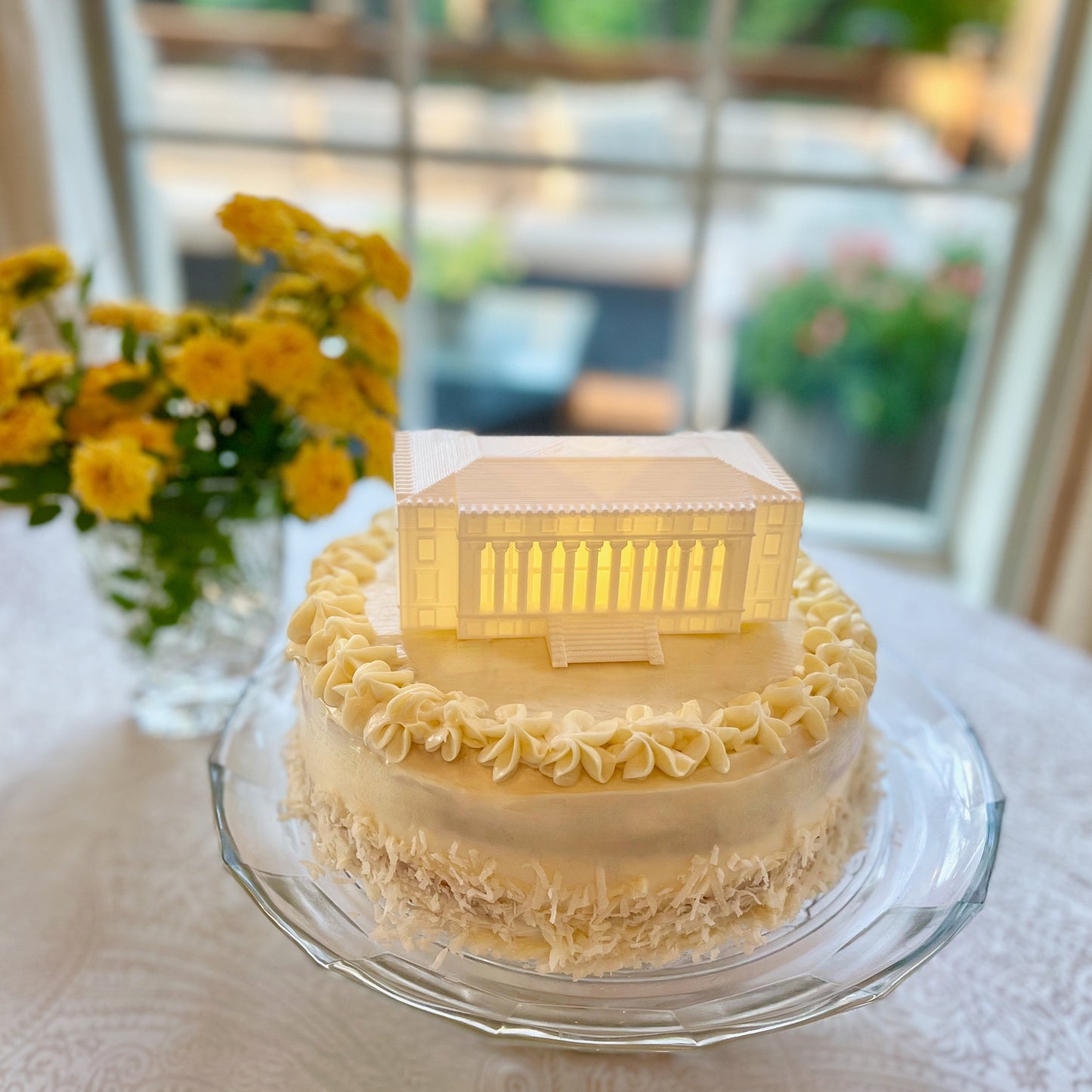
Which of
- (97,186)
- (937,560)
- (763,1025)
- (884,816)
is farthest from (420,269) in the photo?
(763,1025)

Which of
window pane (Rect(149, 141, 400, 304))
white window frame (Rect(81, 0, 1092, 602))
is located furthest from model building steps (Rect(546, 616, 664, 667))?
window pane (Rect(149, 141, 400, 304))

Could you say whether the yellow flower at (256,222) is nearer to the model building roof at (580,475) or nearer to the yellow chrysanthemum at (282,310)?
the yellow chrysanthemum at (282,310)

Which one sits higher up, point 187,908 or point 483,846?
point 483,846

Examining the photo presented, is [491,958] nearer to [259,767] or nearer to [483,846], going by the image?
[483,846]

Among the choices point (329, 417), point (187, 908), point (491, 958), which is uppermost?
point (329, 417)

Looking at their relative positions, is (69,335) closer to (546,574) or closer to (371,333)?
(371,333)

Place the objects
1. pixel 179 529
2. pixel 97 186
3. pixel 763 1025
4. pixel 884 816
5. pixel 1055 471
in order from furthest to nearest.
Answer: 1. pixel 97 186
2. pixel 1055 471
3. pixel 179 529
4. pixel 884 816
5. pixel 763 1025
